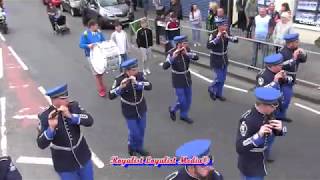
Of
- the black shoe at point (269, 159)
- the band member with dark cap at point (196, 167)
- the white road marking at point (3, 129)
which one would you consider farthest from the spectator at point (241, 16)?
the band member with dark cap at point (196, 167)

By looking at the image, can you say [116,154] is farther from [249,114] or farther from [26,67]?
[26,67]

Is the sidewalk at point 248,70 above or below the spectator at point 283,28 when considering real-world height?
below

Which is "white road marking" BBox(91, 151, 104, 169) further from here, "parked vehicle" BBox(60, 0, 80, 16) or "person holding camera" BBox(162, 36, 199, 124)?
"parked vehicle" BBox(60, 0, 80, 16)

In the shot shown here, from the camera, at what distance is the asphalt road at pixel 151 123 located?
7793 mm

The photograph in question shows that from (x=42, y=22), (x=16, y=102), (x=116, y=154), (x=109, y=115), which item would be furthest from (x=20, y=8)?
(x=116, y=154)

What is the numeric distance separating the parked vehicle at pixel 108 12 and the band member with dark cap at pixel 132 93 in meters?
13.9

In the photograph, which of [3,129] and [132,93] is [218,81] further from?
[3,129]

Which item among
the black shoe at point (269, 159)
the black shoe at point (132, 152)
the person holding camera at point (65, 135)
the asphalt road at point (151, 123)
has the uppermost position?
the person holding camera at point (65, 135)

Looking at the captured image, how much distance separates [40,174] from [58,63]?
327 inches

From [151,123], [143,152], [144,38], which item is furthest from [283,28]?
[143,152]

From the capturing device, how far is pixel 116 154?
849cm

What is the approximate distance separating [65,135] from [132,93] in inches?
81.9

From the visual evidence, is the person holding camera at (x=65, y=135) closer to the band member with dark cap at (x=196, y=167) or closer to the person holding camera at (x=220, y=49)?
the band member with dark cap at (x=196, y=167)

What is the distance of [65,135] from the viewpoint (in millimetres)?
5867
